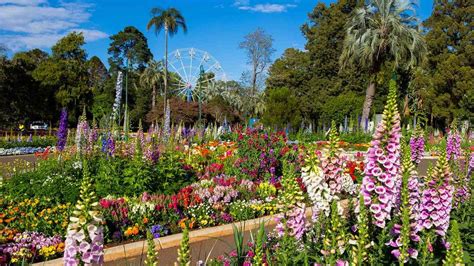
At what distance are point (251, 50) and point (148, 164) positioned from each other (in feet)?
113

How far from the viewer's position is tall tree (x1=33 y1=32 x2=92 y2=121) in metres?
38.1

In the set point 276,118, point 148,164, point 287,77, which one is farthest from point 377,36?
point 287,77

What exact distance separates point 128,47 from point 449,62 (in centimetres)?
4438

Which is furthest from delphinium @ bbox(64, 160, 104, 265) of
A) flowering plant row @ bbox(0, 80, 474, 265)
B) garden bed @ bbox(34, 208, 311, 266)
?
Answer: garden bed @ bbox(34, 208, 311, 266)

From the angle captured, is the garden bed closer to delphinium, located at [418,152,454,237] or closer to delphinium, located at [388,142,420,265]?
delphinium, located at [388,142,420,265]

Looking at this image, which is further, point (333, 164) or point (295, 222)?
point (333, 164)

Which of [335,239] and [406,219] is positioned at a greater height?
[406,219]

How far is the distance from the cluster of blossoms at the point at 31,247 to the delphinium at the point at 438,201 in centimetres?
402

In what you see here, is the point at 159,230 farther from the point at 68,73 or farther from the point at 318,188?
the point at 68,73

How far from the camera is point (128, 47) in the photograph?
61375mm

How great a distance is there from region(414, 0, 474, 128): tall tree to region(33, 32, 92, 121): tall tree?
31.0 m

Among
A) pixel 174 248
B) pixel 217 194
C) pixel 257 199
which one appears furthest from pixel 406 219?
pixel 257 199

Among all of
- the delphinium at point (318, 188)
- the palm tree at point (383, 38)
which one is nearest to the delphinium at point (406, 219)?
the delphinium at point (318, 188)

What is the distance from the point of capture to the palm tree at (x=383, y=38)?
20906 millimetres
